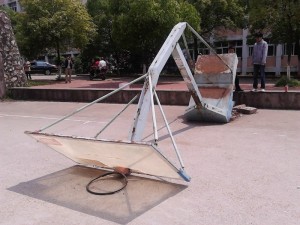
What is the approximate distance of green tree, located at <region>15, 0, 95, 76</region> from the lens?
71.0 feet

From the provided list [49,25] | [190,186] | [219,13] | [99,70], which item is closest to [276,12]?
[219,13]

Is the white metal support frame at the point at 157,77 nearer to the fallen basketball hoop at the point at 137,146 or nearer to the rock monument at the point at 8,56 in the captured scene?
the fallen basketball hoop at the point at 137,146

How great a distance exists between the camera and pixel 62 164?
5926mm

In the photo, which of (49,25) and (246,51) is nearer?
(49,25)

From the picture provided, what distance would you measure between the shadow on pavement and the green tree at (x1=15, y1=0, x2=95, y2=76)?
17.8 metres

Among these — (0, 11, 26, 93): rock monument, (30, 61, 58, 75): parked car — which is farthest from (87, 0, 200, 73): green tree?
(30, 61, 58, 75): parked car

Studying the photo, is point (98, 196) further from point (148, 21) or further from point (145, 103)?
point (148, 21)

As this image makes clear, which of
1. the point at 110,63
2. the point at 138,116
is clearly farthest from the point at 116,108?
the point at 110,63

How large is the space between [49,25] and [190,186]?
1892 centimetres

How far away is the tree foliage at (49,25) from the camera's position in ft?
71.0

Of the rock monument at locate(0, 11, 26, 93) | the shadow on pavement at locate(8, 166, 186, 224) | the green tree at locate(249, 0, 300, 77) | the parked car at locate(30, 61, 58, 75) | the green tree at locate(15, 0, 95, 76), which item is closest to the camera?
the shadow on pavement at locate(8, 166, 186, 224)

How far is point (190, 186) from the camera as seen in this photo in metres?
4.74

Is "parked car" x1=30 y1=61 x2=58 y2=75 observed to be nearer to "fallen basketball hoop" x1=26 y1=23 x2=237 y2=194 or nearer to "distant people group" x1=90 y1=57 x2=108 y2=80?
"distant people group" x1=90 y1=57 x2=108 y2=80

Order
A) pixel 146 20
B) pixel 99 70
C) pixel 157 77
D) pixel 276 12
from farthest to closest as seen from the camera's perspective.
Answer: pixel 99 70 < pixel 146 20 < pixel 276 12 < pixel 157 77
